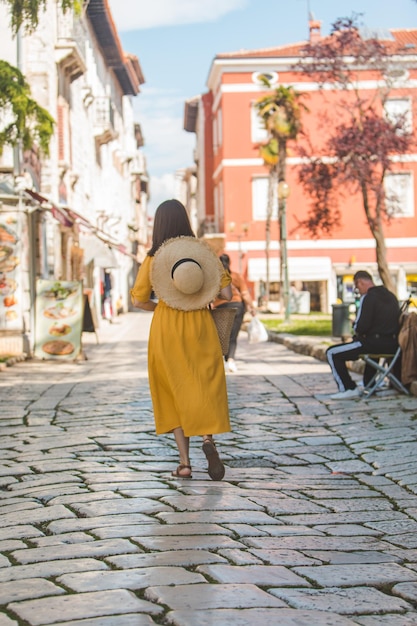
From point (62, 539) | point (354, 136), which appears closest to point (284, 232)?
point (354, 136)

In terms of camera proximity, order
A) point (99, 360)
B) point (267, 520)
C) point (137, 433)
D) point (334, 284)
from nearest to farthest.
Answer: point (267, 520) < point (137, 433) < point (99, 360) < point (334, 284)

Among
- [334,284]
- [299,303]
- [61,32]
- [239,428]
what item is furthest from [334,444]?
[334,284]

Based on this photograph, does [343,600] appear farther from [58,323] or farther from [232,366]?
[58,323]

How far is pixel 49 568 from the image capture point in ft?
14.1

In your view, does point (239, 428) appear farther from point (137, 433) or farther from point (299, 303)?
point (299, 303)

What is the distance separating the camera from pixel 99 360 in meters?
18.9

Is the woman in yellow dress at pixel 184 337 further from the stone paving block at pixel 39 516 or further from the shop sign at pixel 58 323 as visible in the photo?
the shop sign at pixel 58 323

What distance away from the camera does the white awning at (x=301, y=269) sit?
47.8 m

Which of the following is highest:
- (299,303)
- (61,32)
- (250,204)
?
(61,32)

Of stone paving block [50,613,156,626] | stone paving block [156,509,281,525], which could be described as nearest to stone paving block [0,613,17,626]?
stone paving block [50,613,156,626]

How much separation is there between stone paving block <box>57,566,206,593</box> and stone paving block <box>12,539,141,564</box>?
345mm

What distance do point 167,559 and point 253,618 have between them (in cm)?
93

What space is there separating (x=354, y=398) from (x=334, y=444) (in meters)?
2.97

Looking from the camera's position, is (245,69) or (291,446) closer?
(291,446)
